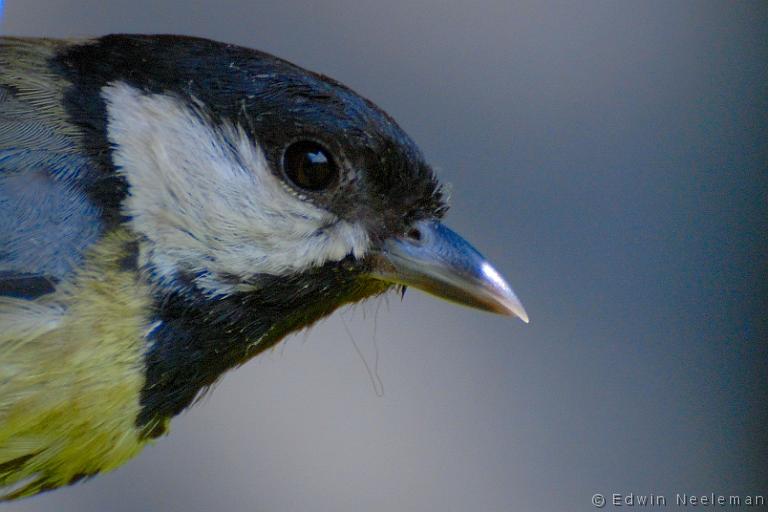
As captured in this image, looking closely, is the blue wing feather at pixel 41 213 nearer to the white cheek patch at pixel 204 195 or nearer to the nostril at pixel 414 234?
the white cheek patch at pixel 204 195

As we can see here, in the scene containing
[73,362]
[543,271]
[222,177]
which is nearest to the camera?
[73,362]

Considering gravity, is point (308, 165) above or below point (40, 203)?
above

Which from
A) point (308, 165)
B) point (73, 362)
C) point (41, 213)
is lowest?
point (73, 362)

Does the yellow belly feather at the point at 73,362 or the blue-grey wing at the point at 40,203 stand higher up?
the blue-grey wing at the point at 40,203

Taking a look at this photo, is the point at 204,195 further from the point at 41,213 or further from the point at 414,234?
the point at 414,234

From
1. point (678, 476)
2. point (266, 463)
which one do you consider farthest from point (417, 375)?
point (678, 476)

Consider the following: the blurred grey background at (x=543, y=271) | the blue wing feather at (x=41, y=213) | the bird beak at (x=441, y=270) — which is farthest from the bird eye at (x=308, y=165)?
the blurred grey background at (x=543, y=271)

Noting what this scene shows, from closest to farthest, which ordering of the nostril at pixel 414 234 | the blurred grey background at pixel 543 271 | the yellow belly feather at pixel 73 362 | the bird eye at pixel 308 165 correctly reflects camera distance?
the yellow belly feather at pixel 73 362 → the bird eye at pixel 308 165 → the nostril at pixel 414 234 → the blurred grey background at pixel 543 271

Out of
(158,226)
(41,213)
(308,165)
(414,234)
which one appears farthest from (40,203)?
(414,234)
